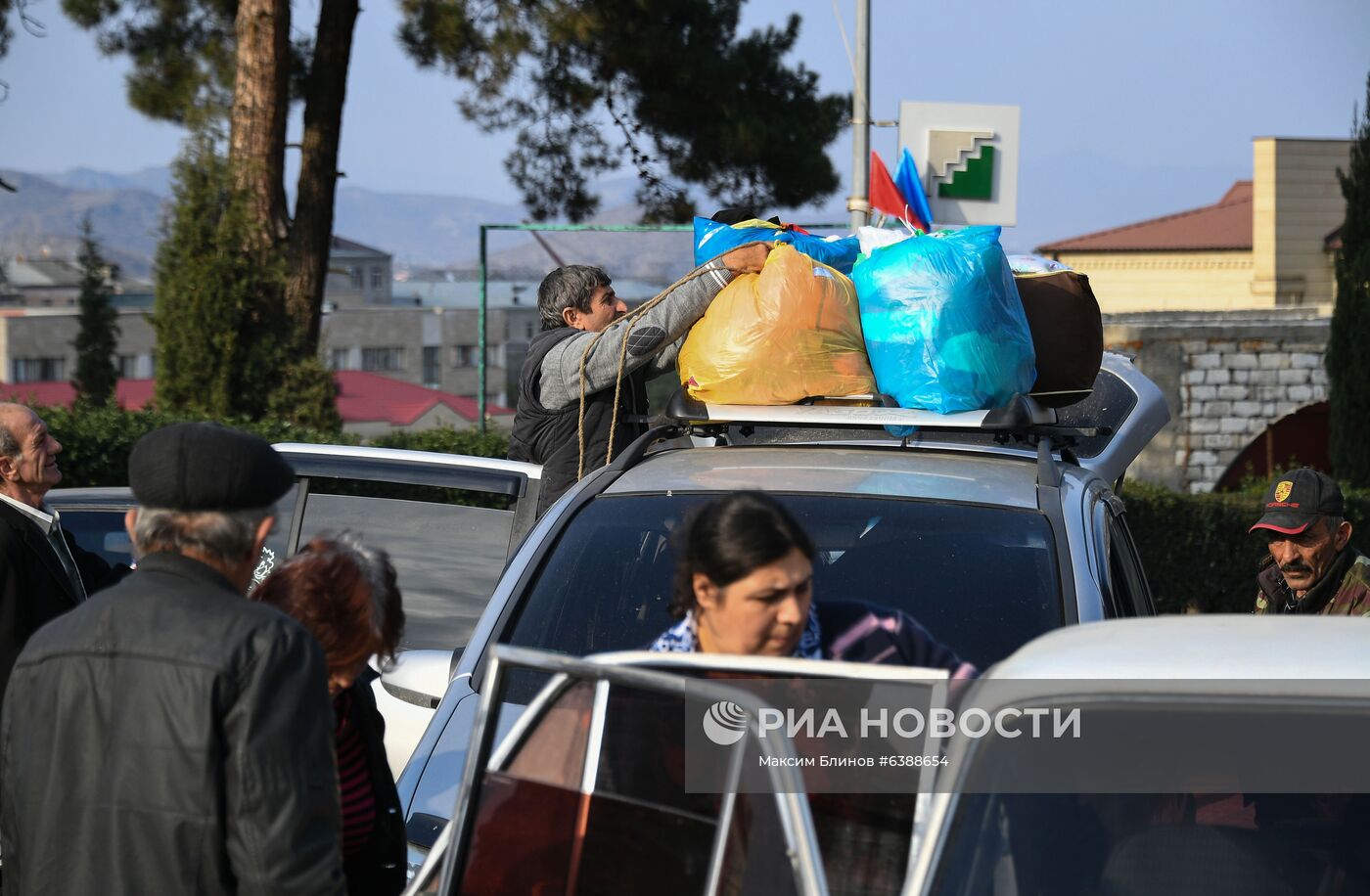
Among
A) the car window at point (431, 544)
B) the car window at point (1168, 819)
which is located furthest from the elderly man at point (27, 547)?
the car window at point (1168, 819)

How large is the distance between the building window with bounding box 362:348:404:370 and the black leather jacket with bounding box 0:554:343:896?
79.1 metres

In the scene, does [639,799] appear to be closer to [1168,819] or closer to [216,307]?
[1168,819]

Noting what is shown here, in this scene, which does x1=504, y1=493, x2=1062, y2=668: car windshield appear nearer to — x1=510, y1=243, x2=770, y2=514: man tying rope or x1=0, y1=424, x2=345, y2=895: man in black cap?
x1=510, y1=243, x2=770, y2=514: man tying rope

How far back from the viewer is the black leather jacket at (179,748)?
224 cm

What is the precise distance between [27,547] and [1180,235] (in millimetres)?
53273

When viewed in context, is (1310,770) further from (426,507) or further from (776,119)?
(776,119)

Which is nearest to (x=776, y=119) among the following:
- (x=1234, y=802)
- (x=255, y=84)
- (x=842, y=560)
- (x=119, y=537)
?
(x=255, y=84)

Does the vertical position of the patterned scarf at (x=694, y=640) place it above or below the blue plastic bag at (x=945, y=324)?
below

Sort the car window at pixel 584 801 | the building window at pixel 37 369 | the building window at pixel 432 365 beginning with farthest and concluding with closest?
the building window at pixel 432 365
the building window at pixel 37 369
the car window at pixel 584 801

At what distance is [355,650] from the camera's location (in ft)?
8.66

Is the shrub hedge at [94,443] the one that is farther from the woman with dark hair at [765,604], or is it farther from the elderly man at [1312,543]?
the woman with dark hair at [765,604]

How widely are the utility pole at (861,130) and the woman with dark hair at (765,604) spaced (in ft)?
27.1

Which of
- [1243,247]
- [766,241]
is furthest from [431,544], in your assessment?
[1243,247]

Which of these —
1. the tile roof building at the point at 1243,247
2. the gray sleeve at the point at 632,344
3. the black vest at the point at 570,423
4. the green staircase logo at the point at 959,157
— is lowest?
the black vest at the point at 570,423
